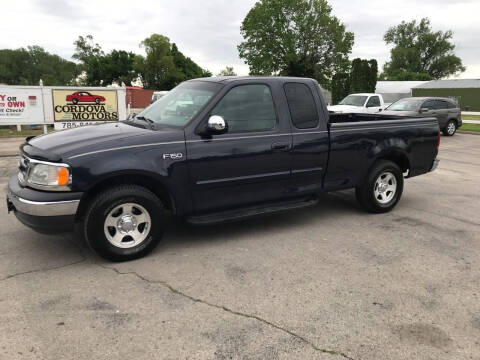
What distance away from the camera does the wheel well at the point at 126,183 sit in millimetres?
4039

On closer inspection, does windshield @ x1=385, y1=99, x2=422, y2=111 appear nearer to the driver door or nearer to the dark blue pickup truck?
the dark blue pickup truck

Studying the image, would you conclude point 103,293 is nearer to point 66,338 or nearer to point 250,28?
point 66,338

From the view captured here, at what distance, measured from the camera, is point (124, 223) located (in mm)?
4121

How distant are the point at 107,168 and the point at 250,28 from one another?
54.6 metres

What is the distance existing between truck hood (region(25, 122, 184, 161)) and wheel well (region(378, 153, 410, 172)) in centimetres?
329

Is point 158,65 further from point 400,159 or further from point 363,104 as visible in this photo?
point 400,159

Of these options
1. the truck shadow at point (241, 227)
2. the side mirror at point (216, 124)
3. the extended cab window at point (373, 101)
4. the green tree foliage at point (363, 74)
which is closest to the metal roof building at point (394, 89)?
the green tree foliage at point (363, 74)

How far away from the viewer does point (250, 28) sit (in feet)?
179

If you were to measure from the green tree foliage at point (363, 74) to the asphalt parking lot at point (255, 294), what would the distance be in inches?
1259

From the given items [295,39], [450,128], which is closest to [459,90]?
[295,39]

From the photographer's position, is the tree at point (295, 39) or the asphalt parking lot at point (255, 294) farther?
the tree at point (295, 39)

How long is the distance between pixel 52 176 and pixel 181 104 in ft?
5.57

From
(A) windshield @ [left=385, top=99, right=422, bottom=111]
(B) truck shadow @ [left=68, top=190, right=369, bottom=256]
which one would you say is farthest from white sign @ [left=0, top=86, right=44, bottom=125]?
(A) windshield @ [left=385, top=99, right=422, bottom=111]

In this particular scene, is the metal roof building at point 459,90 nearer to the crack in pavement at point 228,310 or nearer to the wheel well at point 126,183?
the wheel well at point 126,183
